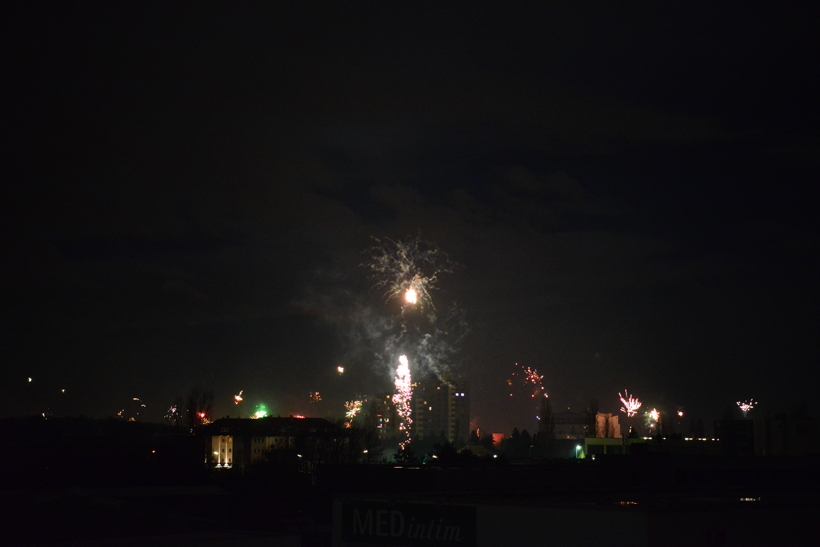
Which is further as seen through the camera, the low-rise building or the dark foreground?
the low-rise building

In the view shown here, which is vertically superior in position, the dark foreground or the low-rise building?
the dark foreground

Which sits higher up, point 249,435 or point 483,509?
point 483,509

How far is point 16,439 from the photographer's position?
294ft

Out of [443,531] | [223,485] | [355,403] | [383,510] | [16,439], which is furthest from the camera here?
[355,403]

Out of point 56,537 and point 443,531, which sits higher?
point 443,531

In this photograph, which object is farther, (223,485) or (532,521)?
(223,485)

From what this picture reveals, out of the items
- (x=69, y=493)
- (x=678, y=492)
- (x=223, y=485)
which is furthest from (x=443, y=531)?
(x=223, y=485)

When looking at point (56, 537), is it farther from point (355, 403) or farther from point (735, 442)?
point (355, 403)

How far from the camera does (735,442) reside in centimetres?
9919

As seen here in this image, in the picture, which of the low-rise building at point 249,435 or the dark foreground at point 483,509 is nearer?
the dark foreground at point 483,509

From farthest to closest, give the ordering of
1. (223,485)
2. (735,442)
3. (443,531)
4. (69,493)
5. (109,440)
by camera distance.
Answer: (735,442)
(109,440)
(223,485)
(69,493)
(443,531)

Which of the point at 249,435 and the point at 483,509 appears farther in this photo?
the point at 249,435

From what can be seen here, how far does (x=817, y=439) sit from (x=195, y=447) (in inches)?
2431

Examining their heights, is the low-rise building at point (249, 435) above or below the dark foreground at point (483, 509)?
below
